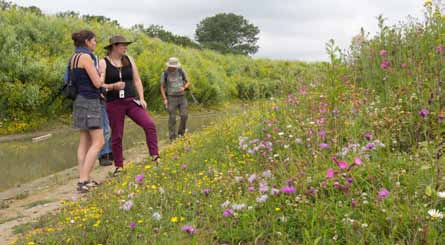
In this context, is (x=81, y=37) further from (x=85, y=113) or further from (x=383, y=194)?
(x=383, y=194)

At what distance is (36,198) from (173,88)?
16.4 feet

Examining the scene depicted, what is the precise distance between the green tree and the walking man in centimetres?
6858

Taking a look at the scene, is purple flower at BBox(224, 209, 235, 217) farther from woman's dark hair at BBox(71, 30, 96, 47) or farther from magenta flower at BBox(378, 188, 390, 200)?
woman's dark hair at BBox(71, 30, 96, 47)

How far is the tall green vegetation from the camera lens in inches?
520

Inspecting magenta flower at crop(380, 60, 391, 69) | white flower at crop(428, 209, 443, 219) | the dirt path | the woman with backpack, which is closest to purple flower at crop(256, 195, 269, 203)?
white flower at crop(428, 209, 443, 219)

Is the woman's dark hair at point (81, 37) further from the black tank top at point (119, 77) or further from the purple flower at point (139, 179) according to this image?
the purple flower at point (139, 179)

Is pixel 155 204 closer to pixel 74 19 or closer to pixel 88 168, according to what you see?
pixel 88 168

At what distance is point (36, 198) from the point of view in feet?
20.2

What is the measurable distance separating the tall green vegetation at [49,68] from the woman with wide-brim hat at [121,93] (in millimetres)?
1819

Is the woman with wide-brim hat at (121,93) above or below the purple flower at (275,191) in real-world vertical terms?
above

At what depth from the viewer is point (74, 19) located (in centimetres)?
2059

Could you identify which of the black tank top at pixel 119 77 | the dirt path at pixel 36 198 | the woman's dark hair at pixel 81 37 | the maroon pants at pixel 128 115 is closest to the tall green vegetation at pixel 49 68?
the maroon pants at pixel 128 115

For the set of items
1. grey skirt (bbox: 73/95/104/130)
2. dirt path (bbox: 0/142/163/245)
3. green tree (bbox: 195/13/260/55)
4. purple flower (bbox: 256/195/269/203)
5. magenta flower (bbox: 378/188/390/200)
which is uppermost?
green tree (bbox: 195/13/260/55)

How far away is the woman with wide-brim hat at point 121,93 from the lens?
6.45m
